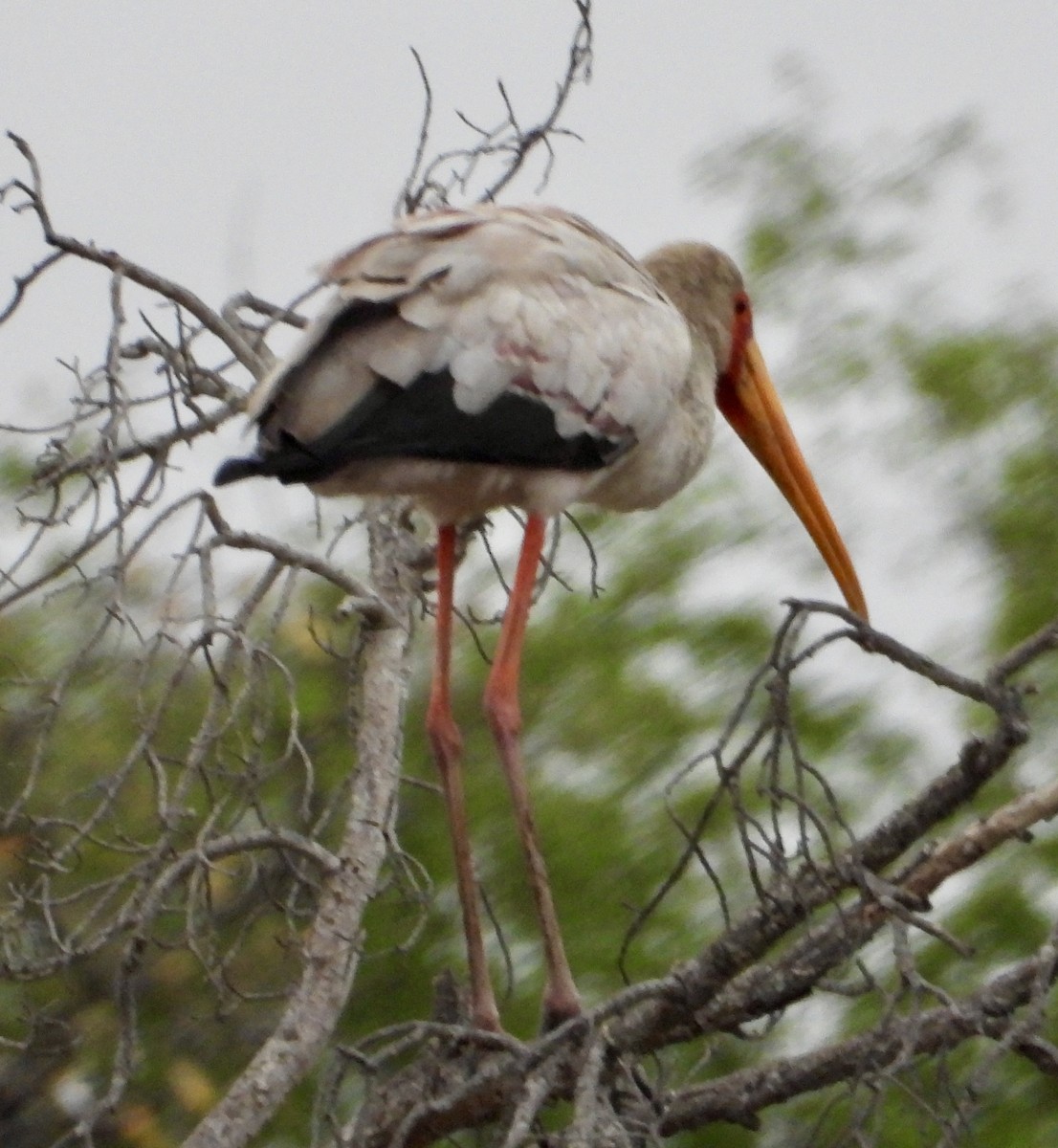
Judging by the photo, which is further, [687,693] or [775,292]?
[775,292]

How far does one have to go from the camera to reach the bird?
4488mm

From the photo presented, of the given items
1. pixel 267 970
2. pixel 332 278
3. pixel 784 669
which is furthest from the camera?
pixel 267 970

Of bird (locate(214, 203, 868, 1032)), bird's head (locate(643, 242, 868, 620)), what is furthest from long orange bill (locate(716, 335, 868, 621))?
bird (locate(214, 203, 868, 1032))

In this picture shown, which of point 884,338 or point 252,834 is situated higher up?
point 884,338

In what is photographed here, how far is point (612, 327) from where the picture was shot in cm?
493

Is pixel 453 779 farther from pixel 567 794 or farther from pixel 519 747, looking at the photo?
pixel 567 794

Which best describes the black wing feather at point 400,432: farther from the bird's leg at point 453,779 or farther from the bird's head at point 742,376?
the bird's head at point 742,376

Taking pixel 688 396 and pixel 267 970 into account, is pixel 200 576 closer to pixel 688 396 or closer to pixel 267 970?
pixel 688 396

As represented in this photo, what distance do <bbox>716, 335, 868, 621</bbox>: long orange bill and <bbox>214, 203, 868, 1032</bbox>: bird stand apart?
2.01ft

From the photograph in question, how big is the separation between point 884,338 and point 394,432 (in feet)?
17.8

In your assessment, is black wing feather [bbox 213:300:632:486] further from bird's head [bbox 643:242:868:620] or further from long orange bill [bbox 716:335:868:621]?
long orange bill [bbox 716:335:868:621]

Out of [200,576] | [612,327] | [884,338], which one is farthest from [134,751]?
[884,338]

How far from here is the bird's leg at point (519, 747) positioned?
473 centimetres

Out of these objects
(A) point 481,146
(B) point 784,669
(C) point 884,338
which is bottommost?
(B) point 784,669
